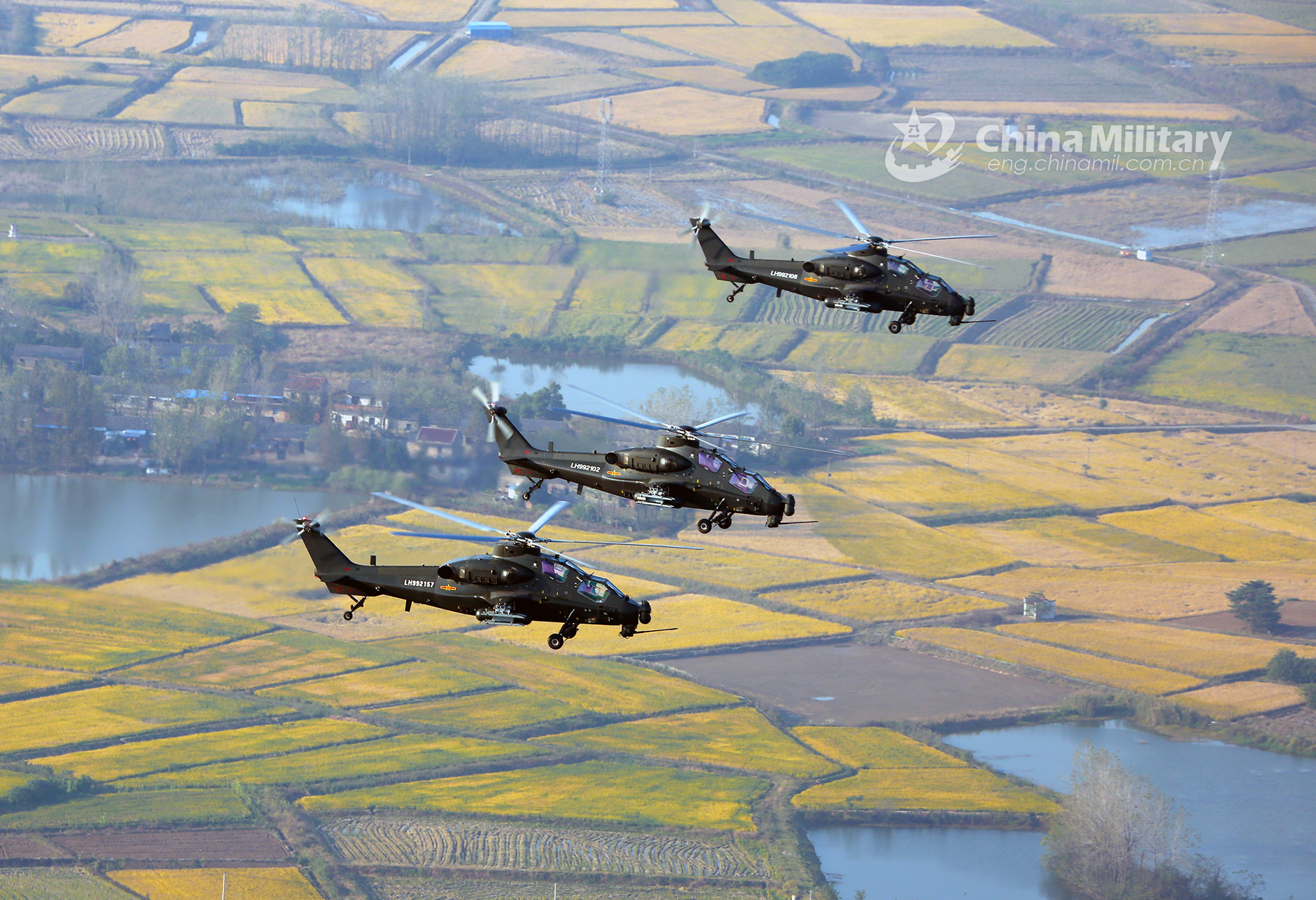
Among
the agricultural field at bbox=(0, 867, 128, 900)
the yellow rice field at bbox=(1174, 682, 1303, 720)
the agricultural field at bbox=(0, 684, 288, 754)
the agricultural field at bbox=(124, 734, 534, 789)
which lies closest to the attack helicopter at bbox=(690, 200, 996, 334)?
the agricultural field at bbox=(0, 867, 128, 900)

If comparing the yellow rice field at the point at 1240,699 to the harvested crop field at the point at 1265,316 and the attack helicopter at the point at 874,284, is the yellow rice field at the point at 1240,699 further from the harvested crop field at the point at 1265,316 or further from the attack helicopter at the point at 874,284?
the attack helicopter at the point at 874,284

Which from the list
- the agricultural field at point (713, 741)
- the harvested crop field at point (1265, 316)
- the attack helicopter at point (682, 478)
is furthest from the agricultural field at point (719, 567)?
the attack helicopter at point (682, 478)

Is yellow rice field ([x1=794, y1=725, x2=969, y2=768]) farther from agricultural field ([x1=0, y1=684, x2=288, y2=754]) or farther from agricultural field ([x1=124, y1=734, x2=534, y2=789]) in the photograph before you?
agricultural field ([x1=0, y1=684, x2=288, y2=754])

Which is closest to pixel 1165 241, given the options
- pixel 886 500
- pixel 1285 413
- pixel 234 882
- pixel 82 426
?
pixel 1285 413

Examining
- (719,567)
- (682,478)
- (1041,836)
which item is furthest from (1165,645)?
(682,478)

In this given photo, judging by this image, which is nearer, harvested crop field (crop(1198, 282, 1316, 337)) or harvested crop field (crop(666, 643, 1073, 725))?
harvested crop field (crop(666, 643, 1073, 725))

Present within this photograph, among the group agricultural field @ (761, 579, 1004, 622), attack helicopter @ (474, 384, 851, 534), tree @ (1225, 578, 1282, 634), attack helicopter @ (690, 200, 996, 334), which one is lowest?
agricultural field @ (761, 579, 1004, 622)
